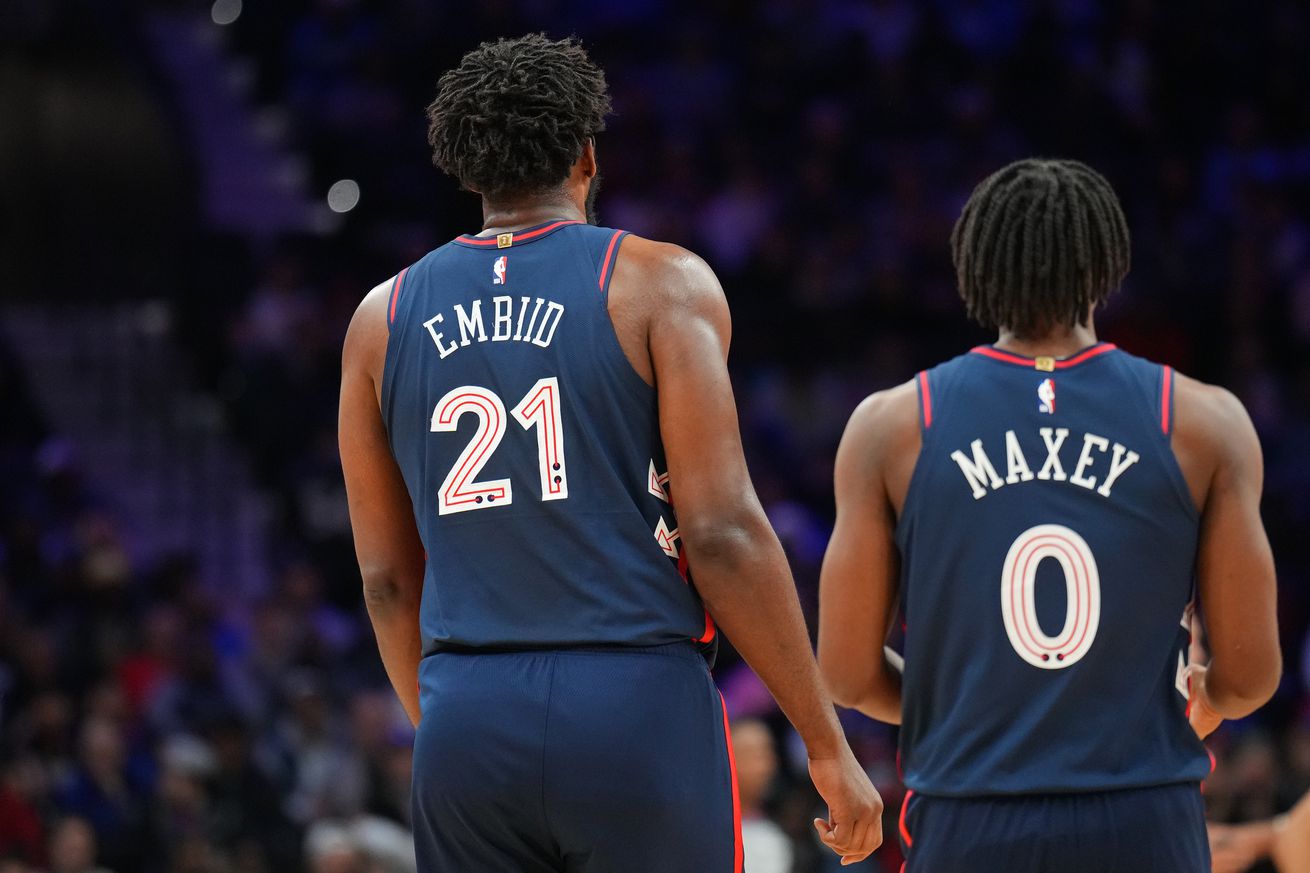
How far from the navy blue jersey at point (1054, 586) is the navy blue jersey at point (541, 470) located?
1.54ft

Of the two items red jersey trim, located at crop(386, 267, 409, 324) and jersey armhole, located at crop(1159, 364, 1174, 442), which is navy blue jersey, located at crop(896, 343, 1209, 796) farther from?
red jersey trim, located at crop(386, 267, 409, 324)

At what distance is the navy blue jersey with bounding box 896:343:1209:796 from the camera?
10.1 feet

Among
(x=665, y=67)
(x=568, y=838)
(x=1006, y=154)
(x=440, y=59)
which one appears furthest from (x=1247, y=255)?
(x=568, y=838)

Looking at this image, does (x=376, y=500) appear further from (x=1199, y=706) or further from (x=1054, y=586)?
(x=1199, y=706)

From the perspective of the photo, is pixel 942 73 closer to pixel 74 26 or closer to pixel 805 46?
pixel 805 46

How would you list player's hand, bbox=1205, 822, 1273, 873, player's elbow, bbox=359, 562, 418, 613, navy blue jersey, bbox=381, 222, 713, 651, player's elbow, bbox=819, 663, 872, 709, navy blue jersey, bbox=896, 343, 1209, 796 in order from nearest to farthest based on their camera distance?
1. navy blue jersey, bbox=381, 222, 713, 651
2. navy blue jersey, bbox=896, 343, 1209, 796
3. player's elbow, bbox=359, 562, 418, 613
4. player's elbow, bbox=819, 663, 872, 709
5. player's hand, bbox=1205, 822, 1273, 873

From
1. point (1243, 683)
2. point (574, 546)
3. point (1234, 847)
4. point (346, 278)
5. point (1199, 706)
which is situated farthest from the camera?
point (346, 278)

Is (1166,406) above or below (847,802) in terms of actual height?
above

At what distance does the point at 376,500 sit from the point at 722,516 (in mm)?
710

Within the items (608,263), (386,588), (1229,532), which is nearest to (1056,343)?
(1229,532)

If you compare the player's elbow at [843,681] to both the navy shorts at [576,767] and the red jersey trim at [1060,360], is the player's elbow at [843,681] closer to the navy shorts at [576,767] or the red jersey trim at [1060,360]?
the navy shorts at [576,767]

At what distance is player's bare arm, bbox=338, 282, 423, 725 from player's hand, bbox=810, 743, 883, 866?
0.80m

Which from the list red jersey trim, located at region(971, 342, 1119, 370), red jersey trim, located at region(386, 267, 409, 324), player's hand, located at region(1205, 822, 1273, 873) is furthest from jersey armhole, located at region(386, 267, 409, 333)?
player's hand, located at region(1205, 822, 1273, 873)

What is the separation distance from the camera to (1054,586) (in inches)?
123
